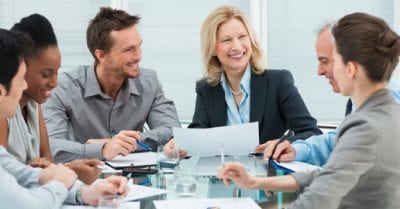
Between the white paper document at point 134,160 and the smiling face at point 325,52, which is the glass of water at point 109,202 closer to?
the white paper document at point 134,160

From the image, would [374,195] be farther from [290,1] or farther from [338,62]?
[290,1]

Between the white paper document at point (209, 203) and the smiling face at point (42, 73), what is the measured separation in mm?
837

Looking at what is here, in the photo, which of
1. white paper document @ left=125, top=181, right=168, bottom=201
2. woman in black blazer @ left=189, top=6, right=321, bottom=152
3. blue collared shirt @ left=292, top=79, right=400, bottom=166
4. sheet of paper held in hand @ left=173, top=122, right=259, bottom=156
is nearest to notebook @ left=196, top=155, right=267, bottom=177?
sheet of paper held in hand @ left=173, top=122, right=259, bottom=156

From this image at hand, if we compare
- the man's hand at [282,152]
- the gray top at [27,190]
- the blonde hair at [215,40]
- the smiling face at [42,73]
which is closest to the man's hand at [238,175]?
the gray top at [27,190]

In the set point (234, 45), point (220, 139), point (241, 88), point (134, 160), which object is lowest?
point (134, 160)

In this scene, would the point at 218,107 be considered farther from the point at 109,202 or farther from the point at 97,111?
the point at 109,202

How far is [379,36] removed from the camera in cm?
154

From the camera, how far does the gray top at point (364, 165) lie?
4.74ft

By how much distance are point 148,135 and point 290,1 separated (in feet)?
6.17

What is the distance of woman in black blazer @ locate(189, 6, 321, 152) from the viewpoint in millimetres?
3027

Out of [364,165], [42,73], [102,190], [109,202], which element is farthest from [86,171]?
[364,165]

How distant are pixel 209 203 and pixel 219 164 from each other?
24.1 inches

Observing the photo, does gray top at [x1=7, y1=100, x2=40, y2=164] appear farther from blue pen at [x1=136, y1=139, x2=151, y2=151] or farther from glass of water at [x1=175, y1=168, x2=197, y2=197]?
glass of water at [x1=175, y1=168, x2=197, y2=197]

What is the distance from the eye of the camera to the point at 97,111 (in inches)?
119
